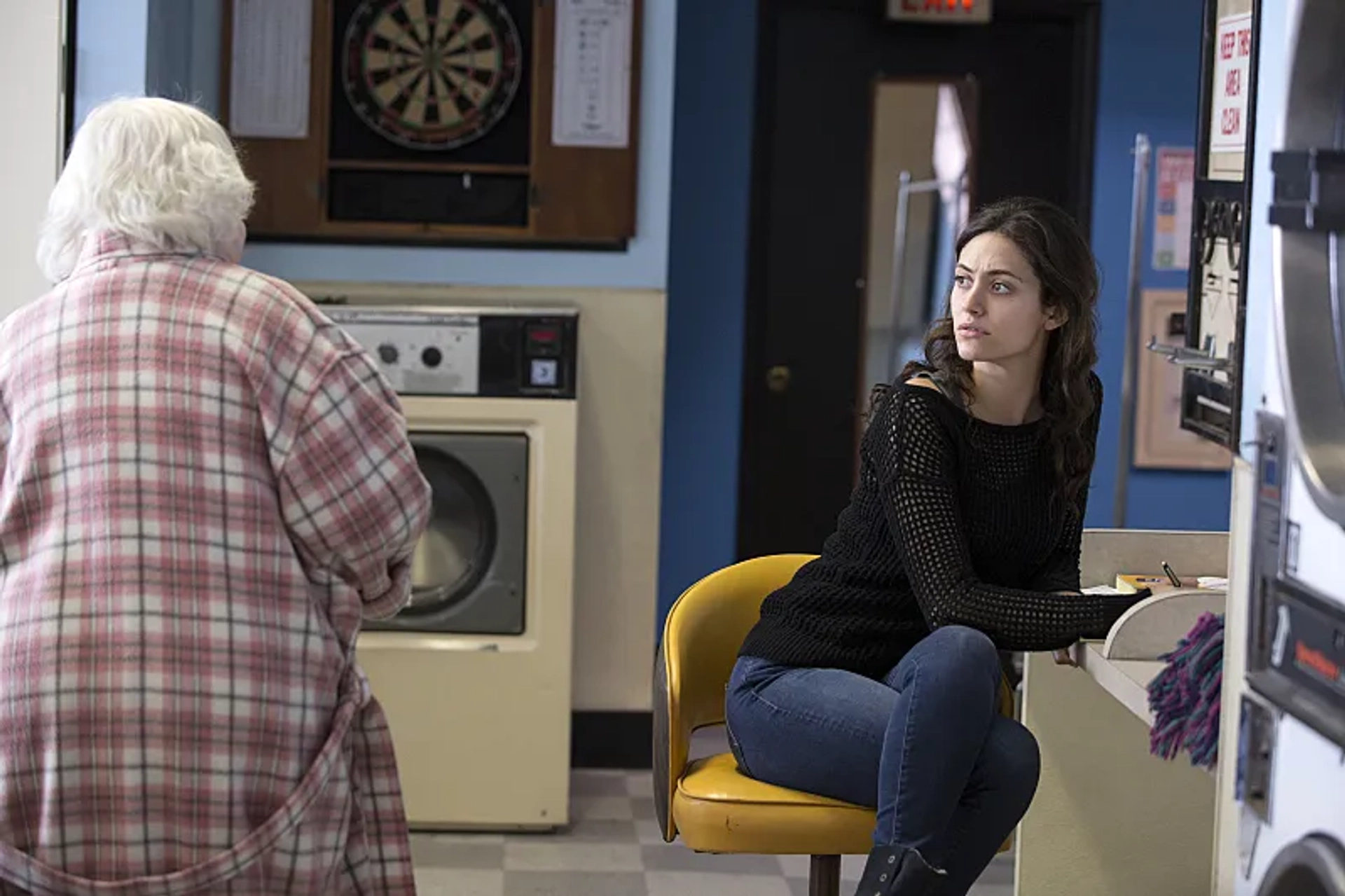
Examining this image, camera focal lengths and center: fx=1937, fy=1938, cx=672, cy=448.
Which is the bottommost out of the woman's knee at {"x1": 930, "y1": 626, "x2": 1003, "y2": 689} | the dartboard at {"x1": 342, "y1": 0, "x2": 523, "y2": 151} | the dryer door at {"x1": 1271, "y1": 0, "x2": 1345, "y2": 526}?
the woman's knee at {"x1": 930, "y1": 626, "x2": 1003, "y2": 689}

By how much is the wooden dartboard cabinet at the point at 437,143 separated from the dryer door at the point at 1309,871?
2964 mm

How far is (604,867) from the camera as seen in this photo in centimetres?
406

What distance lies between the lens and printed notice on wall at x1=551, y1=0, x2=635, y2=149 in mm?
4523

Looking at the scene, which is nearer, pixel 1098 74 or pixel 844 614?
pixel 844 614

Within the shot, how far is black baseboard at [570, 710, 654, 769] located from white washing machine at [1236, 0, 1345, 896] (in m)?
2.98

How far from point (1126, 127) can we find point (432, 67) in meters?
1.99

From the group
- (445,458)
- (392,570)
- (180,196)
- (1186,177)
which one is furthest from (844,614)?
(1186,177)

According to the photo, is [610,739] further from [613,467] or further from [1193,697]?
[1193,697]

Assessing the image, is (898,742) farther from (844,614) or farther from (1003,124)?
(1003,124)

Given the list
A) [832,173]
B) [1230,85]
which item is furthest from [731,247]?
[1230,85]

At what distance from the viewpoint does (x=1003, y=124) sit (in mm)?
5395

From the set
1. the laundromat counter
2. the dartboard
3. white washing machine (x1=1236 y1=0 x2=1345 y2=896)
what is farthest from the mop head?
the dartboard

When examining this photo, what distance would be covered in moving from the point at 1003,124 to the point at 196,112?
3489mm

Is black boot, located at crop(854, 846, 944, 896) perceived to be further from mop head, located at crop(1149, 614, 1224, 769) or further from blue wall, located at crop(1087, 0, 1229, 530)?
blue wall, located at crop(1087, 0, 1229, 530)
